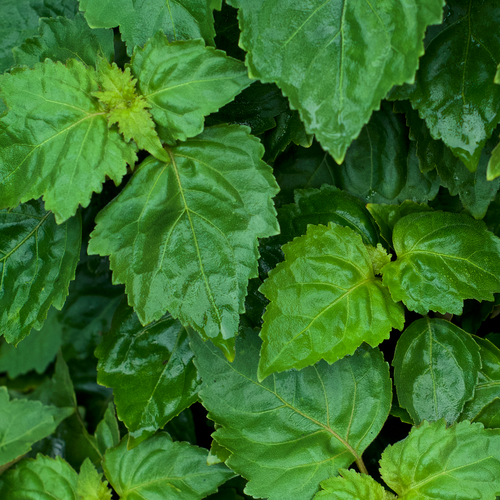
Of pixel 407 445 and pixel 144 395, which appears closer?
pixel 407 445

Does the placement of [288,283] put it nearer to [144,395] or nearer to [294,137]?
[294,137]

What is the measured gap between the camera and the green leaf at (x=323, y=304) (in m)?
0.90

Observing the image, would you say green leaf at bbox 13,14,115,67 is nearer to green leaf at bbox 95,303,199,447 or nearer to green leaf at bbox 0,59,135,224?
green leaf at bbox 0,59,135,224

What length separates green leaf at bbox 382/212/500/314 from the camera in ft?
3.12

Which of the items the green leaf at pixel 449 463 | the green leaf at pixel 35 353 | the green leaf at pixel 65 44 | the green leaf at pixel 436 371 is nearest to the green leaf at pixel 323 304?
the green leaf at pixel 436 371

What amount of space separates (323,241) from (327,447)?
44cm

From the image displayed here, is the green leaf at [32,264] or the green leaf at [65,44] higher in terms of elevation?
the green leaf at [65,44]

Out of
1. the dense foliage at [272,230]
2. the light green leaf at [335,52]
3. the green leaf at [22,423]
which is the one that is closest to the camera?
the light green leaf at [335,52]

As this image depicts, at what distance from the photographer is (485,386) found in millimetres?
1023

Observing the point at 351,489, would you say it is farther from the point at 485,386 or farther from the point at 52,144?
the point at 52,144

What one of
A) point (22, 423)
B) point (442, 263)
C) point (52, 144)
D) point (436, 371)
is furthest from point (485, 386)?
point (22, 423)

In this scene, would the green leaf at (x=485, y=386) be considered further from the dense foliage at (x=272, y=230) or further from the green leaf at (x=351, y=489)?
the green leaf at (x=351, y=489)

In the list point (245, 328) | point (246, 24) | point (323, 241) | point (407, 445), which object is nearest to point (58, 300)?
point (245, 328)

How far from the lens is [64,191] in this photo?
917mm
